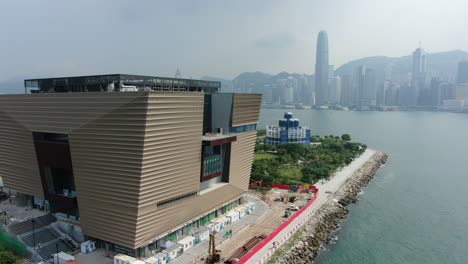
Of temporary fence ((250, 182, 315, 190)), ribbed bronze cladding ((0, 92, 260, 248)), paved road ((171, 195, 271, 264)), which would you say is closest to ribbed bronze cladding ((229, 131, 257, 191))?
paved road ((171, 195, 271, 264))

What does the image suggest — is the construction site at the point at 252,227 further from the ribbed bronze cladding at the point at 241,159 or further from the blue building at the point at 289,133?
the blue building at the point at 289,133

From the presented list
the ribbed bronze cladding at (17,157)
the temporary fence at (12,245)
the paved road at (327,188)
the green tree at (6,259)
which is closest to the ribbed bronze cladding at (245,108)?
the paved road at (327,188)

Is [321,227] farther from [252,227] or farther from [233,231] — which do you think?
[233,231]

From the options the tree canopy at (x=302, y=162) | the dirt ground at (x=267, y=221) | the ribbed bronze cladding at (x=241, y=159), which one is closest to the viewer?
the dirt ground at (x=267, y=221)

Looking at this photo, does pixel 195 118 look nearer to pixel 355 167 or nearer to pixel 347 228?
pixel 347 228

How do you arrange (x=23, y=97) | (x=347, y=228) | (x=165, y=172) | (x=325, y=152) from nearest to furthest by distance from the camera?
(x=165, y=172) < (x=23, y=97) < (x=347, y=228) < (x=325, y=152)

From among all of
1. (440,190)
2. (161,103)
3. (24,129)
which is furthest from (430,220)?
(24,129)

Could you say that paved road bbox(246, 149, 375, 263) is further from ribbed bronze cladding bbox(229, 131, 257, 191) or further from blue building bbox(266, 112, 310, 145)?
blue building bbox(266, 112, 310, 145)
